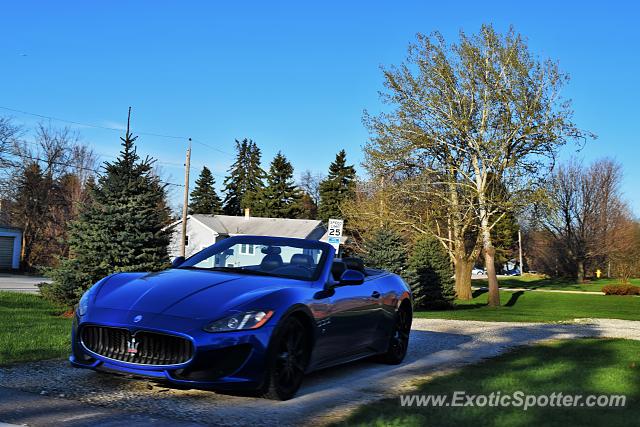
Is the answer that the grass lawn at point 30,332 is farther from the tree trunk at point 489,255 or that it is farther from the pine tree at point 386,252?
the tree trunk at point 489,255

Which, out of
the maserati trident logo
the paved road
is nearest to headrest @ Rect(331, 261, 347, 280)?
the maserati trident logo

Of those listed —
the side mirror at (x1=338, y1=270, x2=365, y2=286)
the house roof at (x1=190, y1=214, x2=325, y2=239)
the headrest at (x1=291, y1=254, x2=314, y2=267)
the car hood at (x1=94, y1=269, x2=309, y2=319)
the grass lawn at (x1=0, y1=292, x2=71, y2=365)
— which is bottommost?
the grass lawn at (x1=0, y1=292, x2=71, y2=365)

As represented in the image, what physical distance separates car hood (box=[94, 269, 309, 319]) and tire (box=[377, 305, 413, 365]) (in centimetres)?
222

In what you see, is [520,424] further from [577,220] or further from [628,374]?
[577,220]

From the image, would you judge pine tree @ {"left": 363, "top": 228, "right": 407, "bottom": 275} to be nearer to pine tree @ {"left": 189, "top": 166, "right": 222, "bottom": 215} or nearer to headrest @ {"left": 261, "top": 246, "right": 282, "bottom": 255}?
headrest @ {"left": 261, "top": 246, "right": 282, "bottom": 255}

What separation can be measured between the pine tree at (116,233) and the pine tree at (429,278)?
46.4ft

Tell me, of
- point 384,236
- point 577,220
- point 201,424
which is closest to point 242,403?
point 201,424

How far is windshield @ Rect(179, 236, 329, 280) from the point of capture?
255 inches

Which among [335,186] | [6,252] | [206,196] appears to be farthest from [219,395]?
[206,196]

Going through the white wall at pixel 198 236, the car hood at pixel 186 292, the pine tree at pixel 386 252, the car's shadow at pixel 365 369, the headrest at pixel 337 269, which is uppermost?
the white wall at pixel 198 236

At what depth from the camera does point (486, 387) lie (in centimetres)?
610

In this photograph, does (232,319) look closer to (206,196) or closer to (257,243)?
(257,243)

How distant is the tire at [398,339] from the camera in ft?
25.8

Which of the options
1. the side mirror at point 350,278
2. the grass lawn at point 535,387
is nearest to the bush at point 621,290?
the grass lawn at point 535,387
